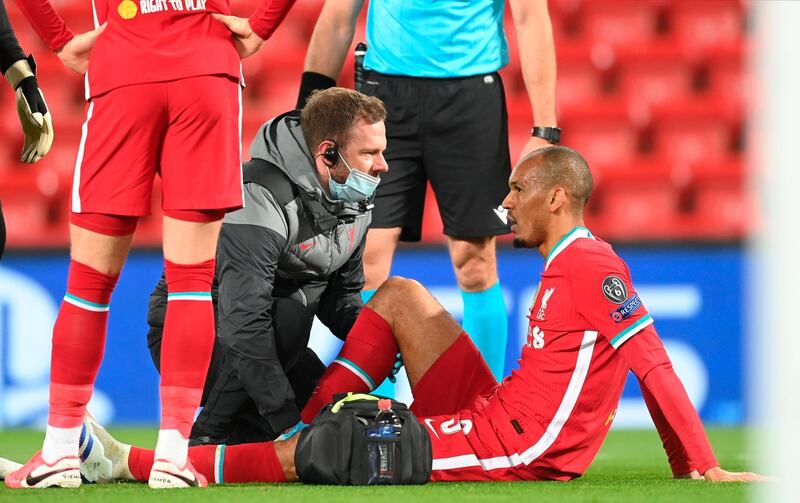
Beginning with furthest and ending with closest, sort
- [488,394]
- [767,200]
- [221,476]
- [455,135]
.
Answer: [455,135] → [488,394] → [221,476] → [767,200]

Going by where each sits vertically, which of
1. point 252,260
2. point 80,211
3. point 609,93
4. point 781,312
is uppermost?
point 781,312

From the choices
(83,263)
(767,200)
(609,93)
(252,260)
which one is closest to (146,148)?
(83,263)

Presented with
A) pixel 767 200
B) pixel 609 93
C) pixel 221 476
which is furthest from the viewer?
pixel 609 93

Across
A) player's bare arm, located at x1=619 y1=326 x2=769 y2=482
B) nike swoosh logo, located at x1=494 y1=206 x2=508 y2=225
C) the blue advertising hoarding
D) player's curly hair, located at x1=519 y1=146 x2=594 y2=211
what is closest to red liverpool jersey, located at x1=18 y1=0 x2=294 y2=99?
player's curly hair, located at x1=519 y1=146 x2=594 y2=211

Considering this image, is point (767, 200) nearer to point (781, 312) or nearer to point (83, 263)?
point (781, 312)

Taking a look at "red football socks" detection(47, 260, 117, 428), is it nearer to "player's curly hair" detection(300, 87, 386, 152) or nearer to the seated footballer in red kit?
the seated footballer in red kit

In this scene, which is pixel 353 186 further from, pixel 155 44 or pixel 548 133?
pixel 548 133

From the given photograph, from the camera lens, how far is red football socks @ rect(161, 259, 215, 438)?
254 cm

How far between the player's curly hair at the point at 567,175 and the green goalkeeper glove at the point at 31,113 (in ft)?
3.90

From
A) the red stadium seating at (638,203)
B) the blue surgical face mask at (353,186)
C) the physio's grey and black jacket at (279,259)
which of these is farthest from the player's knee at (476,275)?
the red stadium seating at (638,203)

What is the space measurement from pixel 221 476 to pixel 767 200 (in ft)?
6.37

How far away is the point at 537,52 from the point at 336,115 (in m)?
1.03

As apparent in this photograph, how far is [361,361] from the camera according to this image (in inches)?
122

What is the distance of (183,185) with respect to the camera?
252 centimetres
